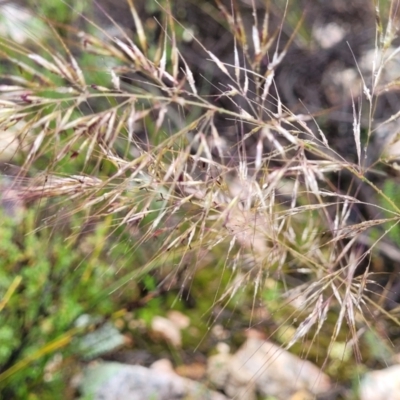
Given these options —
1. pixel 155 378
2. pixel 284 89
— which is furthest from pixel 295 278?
pixel 284 89

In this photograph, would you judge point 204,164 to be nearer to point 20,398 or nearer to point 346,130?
point 20,398

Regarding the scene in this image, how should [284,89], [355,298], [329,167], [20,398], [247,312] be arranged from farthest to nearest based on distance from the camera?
1. [284,89]
2. [247,312]
3. [20,398]
4. [355,298]
5. [329,167]

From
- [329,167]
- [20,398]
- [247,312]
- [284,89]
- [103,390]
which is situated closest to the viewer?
[329,167]

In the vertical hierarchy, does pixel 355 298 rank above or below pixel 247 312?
above

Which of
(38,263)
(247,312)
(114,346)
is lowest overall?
(247,312)

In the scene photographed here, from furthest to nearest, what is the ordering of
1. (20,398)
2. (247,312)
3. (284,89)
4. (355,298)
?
(284,89), (247,312), (20,398), (355,298)

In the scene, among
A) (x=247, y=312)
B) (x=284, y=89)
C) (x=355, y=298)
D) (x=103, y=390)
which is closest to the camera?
(x=355, y=298)

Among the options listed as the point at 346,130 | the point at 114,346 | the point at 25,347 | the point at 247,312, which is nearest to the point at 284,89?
the point at 346,130

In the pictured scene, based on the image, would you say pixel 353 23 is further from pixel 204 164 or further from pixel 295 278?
pixel 204 164

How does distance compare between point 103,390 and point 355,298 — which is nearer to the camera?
point 355,298
